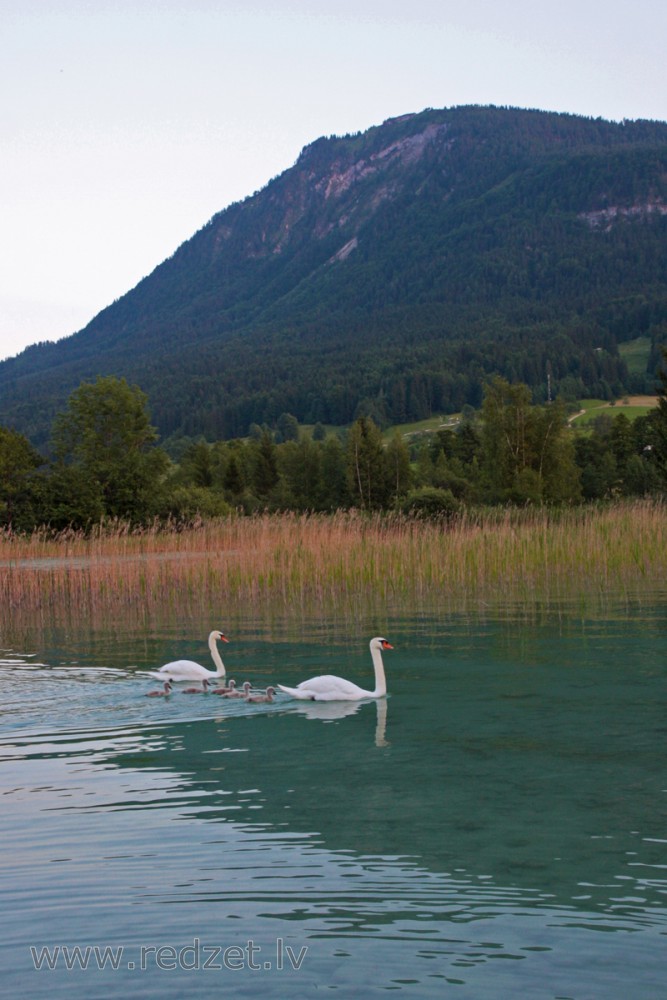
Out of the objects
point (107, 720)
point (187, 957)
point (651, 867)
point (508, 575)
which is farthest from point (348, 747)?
point (508, 575)

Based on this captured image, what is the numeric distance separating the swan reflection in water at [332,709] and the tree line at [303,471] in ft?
45.0

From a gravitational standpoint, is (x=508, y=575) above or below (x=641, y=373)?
below

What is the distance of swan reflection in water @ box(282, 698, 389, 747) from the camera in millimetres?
9711

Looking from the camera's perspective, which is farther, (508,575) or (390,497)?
(390,497)

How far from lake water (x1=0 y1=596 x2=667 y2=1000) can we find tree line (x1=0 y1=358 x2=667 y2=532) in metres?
14.4

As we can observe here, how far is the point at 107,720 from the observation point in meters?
9.74

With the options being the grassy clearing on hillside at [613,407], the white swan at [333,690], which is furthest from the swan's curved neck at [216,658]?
the grassy clearing on hillside at [613,407]

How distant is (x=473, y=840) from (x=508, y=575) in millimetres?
15358

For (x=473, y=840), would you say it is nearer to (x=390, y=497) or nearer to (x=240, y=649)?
(x=240, y=649)

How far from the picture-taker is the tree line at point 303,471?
3316 centimetres

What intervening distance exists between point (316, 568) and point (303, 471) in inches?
1659

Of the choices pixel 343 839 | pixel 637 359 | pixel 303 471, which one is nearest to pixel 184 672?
pixel 343 839

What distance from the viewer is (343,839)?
6.09 metres

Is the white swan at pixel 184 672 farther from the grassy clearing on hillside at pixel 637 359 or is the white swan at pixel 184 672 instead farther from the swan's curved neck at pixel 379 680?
the grassy clearing on hillside at pixel 637 359
